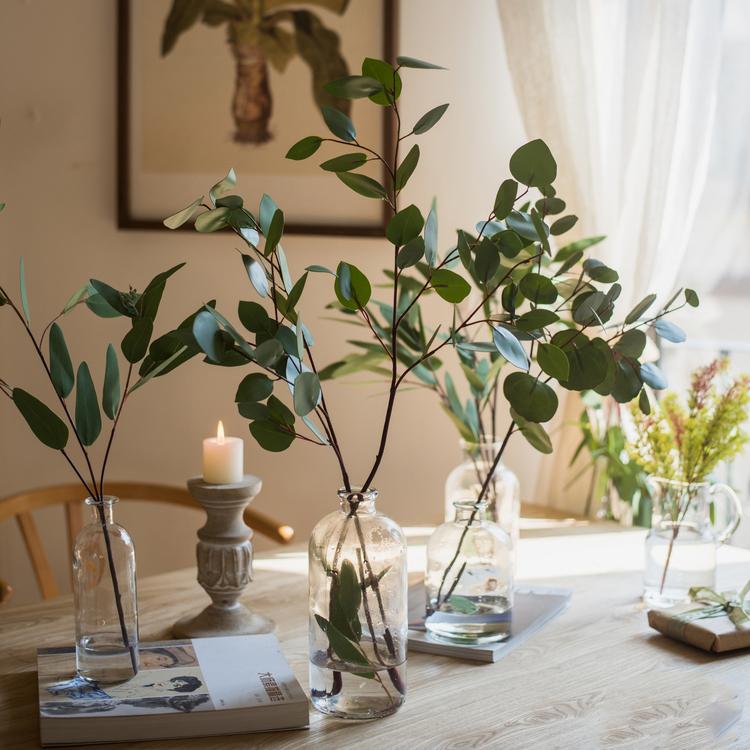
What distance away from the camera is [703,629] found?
1.42m

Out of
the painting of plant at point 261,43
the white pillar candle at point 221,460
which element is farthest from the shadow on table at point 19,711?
the painting of plant at point 261,43

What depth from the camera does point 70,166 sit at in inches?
102

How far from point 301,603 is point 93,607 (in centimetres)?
47

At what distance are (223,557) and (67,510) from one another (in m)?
0.85

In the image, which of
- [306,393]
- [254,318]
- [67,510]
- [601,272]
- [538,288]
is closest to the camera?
[306,393]

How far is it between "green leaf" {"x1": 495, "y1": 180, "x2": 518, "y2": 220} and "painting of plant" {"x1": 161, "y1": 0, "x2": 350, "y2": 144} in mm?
1458

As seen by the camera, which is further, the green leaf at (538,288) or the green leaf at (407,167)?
the green leaf at (538,288)

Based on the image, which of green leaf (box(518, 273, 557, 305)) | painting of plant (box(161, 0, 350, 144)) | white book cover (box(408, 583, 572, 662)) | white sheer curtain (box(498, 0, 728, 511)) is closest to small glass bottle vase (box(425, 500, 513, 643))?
white book cover (box(408, 583, 572, 662))

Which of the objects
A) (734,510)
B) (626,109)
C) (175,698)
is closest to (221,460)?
(175,698)

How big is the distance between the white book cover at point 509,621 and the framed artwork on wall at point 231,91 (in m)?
1.25

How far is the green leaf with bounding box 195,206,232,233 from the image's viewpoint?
3.96ft

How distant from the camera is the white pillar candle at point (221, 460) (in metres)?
1.43

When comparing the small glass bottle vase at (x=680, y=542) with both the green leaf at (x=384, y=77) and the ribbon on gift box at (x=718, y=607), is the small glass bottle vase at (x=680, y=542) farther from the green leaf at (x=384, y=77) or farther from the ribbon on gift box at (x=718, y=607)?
the green leaf at (x=384, y=77)

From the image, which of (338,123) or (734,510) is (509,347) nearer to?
(338,123)
